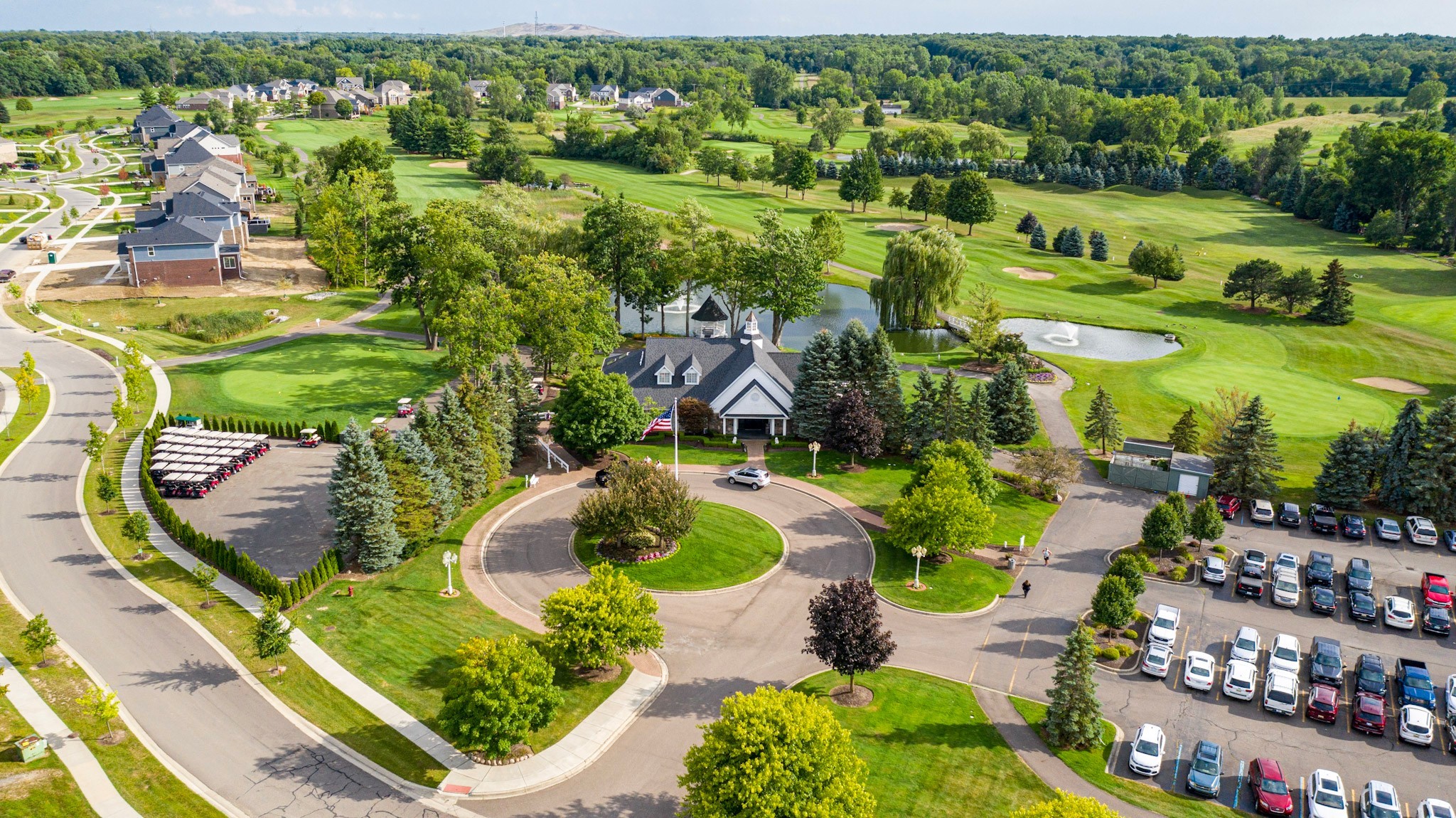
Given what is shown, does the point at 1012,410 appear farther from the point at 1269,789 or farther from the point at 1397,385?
the point at 1397,385

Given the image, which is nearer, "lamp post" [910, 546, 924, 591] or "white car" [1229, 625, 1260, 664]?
"white car" [1229, 625, 1260, 664]

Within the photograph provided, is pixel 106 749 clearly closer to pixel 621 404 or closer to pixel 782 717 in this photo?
pixel 782 717

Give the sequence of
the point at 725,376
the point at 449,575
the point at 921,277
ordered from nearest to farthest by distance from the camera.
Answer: the point at 449,575 → the point at 725,376 → the point at 921,277

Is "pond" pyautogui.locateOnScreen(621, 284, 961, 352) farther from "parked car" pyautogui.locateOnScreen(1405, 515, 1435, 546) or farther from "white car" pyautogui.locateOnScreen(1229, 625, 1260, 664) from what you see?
"white car" pyautogui.locateOnScreen(1229, 625, 1260, 664)

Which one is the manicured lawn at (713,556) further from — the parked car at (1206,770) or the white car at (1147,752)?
the parked car at (1206,770)

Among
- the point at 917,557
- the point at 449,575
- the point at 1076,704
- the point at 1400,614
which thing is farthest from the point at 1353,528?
the point at 449,575

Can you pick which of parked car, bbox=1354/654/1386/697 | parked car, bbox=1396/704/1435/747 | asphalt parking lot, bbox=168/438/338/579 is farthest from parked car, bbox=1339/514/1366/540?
asphalt parking lot, bbox=168/438/338/579
